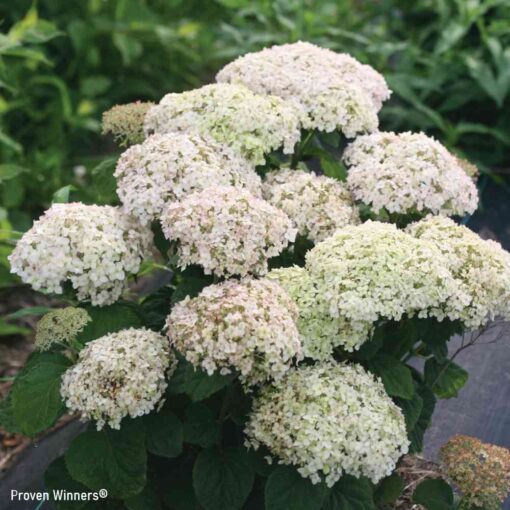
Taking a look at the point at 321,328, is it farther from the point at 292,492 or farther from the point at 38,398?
the point at 38,398

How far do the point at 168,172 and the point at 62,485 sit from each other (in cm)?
86

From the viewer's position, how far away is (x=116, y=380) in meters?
2.03

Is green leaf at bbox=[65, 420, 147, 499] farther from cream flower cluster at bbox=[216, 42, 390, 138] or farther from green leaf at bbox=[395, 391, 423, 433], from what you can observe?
cream flower cluster at bbox=[216, 42, 390, 138]

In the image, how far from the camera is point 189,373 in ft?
6.77

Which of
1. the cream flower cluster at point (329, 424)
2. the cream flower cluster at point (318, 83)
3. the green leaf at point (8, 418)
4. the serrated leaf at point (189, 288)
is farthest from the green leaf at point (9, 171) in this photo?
the cream flower cluster at point (329, 424)

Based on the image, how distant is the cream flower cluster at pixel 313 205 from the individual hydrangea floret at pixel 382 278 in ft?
0.54

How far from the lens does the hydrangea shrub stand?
79.5 inches

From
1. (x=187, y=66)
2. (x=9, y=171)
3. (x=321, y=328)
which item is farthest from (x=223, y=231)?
(x=187, y=66)

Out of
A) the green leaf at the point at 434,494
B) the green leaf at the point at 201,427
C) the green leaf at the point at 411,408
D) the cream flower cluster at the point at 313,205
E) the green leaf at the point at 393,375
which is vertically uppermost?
the cream flower cluster at the point at 313,205

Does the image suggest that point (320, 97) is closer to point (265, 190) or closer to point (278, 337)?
point (265, 190)

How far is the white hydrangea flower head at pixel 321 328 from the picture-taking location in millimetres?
2109

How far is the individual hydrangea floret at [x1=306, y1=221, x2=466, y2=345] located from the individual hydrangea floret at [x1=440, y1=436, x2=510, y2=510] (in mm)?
360

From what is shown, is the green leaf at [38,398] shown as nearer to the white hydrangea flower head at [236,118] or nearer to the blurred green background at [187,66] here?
the white hydrangea flower head at [236,118]

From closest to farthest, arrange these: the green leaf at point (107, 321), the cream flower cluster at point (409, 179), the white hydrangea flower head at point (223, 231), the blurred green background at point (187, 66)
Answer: the white hydrangea flower head at point (223, 231)
the green leaf at point (107, 321)
the cream flower cluster at point (409, 179)
the blurred green background at point (187, 66)
